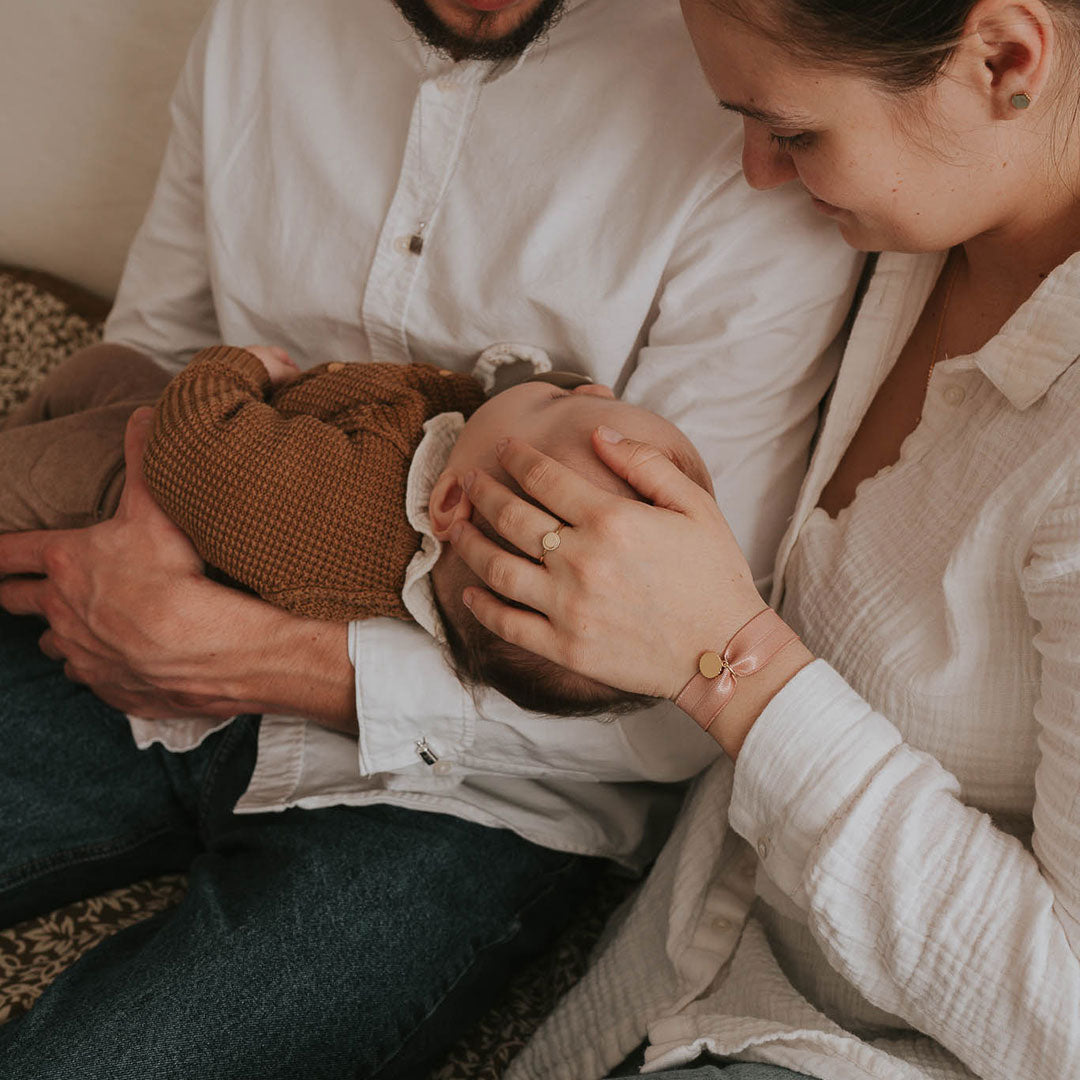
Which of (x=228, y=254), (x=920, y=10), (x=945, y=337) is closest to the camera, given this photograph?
(x=920, y=10)

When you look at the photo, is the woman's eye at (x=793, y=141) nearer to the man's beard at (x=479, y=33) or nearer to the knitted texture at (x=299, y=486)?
the man's beard at (x=479, y=33)

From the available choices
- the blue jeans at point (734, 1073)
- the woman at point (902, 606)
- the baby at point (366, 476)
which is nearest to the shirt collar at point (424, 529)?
the baby at point (366, 476)

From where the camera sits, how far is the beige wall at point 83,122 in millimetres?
1707

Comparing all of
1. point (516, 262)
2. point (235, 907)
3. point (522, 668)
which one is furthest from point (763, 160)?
point (235, 907)

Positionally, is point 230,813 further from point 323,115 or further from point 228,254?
point 323,115

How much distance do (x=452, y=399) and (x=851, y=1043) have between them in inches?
29.9

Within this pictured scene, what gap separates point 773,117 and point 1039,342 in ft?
0.98

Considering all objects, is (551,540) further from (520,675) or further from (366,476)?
(366,476)

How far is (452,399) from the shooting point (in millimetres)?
1249

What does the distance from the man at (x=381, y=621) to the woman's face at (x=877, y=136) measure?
7.3 inches

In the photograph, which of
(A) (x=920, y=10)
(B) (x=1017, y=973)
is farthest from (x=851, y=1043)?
(A) (x=920, y=10)

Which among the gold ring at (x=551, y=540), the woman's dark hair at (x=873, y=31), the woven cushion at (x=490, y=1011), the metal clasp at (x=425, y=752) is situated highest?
the woman's dark hair at (x=873, y=31)

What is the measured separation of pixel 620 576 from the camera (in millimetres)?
955

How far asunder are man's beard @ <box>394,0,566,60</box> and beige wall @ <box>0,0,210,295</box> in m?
0.70
